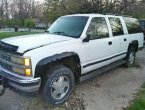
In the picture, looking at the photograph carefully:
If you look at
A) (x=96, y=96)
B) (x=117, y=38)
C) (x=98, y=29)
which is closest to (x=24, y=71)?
(x=96, y=96)

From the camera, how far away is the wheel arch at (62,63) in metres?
3.95

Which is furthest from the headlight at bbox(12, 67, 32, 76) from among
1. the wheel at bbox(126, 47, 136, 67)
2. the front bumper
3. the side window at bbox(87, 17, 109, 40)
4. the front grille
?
the wheel at bbox(126, 47, 136, 67)

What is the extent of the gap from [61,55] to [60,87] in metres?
0.69

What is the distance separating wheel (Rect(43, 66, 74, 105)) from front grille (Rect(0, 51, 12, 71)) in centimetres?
79

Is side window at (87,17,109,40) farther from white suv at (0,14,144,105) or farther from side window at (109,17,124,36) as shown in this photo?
side window at (109,17,124,36)

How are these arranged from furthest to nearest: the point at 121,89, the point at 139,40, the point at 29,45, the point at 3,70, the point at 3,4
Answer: the point at 3,4 < the point at 139,40 < the point at 121,89 < the point at 3,70 < the point at 29,45

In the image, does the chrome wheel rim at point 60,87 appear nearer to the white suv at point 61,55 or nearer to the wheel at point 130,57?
the white suv at point 61,55

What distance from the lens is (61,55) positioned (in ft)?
14.0

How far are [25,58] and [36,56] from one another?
0.66 ft

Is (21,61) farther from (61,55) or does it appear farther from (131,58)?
(131,58)

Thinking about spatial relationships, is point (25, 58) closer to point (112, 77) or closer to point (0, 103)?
point (0, 103)

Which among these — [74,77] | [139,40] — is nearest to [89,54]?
[74,77]

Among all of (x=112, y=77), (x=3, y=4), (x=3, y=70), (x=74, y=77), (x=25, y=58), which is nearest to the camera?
(x=25, y=58)

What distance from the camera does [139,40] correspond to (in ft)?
25.8
